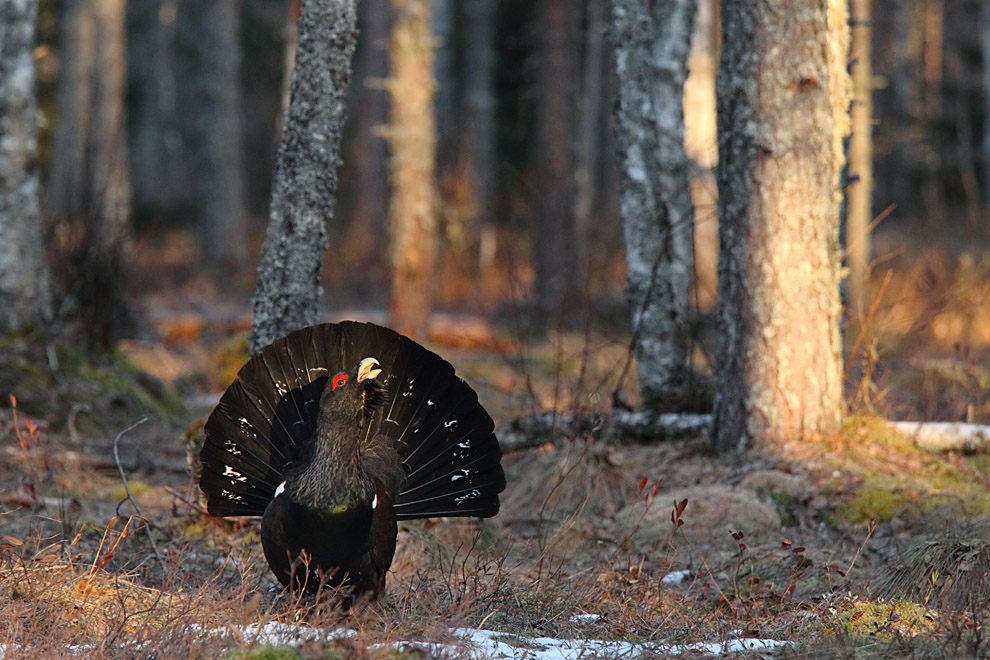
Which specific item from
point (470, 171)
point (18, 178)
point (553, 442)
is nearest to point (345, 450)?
point (553, 442)

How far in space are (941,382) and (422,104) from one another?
6731 millimetres

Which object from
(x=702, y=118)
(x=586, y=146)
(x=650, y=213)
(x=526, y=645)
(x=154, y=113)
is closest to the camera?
(x=526, y=645)

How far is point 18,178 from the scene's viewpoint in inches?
280

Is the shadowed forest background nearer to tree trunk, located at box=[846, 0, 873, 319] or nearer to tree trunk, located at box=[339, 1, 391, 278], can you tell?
tree trunk, located at box=[846, 0, 873, 319]

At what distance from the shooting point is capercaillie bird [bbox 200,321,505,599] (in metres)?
3.82

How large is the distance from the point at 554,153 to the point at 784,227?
Result: 29.8 ft

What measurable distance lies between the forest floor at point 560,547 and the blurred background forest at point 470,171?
0.83 meters

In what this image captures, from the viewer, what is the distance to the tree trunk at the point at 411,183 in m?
11.4

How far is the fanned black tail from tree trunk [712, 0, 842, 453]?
207 cm

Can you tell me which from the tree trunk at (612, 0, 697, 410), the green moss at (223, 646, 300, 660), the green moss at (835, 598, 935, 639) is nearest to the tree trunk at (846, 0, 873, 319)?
the tree trunk at (612, 0, 697, 410)

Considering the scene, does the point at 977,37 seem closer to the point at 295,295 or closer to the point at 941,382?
the point at 941,382

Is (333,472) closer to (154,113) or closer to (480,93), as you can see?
(480,93)

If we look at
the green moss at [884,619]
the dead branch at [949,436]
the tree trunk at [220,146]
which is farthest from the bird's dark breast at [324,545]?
the tree trunk at [220,146]

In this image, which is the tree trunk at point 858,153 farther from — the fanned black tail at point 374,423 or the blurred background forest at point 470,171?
the fanned black tail at point 374,423
